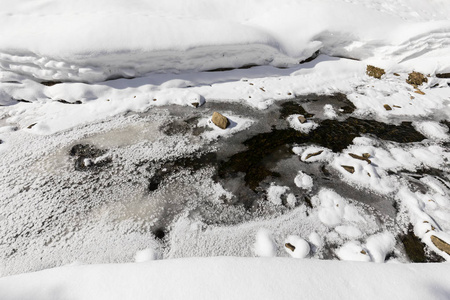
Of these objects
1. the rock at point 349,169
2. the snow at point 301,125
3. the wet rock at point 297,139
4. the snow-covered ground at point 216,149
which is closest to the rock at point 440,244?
the snow-covered ground at point 216,149

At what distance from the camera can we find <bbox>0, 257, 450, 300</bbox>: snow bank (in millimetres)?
1334

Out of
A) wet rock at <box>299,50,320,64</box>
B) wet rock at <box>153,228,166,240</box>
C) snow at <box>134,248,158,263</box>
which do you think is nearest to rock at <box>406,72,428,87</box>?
wet rock at <box>299,50,320,64</box>

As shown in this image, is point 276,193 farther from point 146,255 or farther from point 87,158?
point 87,158

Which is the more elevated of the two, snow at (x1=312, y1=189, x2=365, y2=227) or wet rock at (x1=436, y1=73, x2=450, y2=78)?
wet rock at (x1=436, y1=73, x2=450, y2=78)

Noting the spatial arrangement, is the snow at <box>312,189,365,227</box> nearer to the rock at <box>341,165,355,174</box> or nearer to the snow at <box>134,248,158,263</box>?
the rock at <box>341,165,355,174</box>

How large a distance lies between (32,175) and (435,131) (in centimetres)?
517

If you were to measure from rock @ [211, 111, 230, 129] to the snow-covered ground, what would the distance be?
8cm

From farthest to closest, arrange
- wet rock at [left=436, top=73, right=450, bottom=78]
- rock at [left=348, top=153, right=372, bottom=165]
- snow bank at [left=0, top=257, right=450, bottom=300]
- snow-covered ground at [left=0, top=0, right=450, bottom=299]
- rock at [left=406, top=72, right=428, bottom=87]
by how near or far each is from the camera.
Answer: wet rock at [left=436, top=73, right=450, bottom=78] → rock at [left=406, top=72, right=428, bottom=87] → rock at [left=348, top=153, right=372, bottom=165] → snow-covered ground at [left=0, top=0, right=450, bottom=299] → snow bank at [left=0, top=257, right=450, bottom=300]

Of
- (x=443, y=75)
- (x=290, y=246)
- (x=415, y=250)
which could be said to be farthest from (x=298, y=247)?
(x=443, y=75)

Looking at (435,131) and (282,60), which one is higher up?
(282,60)

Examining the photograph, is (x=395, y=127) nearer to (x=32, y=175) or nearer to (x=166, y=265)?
(x=166, y=265)

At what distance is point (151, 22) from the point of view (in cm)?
368

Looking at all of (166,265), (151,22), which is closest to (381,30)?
(151,22)

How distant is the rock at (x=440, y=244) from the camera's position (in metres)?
2.02
